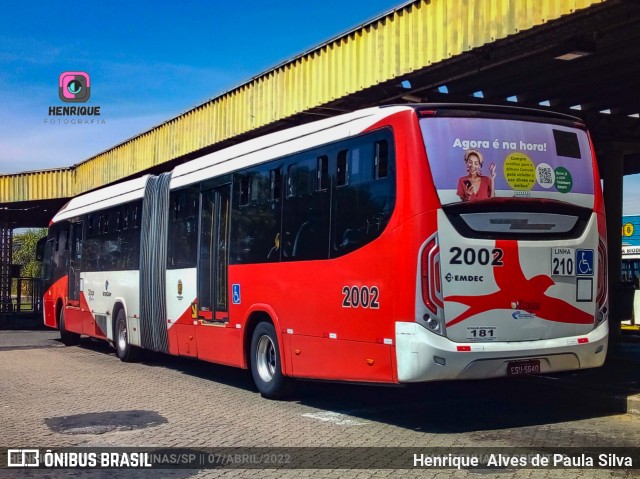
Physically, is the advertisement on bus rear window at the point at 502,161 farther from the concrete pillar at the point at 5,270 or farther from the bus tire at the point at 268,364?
the concrete pillar at the point at 5,270

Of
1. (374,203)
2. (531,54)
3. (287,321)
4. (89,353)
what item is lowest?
(89,353)

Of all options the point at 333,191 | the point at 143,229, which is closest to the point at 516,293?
the point at 333,191

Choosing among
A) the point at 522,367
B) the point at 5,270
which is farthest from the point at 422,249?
the point at 5,270

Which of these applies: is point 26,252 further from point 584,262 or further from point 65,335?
point 584,262

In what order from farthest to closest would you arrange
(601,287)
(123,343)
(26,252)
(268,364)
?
(26,252), (123,343), (268,364), (601,287)

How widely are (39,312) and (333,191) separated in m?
28.8

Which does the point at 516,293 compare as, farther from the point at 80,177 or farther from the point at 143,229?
the point at 80,177

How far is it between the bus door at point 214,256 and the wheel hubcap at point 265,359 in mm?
1078

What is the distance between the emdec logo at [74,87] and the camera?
23.2m

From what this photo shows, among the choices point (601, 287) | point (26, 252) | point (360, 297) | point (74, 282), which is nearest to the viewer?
point (360, 297)

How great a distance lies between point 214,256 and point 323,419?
157 inches

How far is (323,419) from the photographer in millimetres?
9086

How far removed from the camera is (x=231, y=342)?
11.5 meters

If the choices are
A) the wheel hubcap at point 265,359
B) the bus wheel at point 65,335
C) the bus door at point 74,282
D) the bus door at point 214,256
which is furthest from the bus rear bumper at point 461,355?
the bus wheel at point 65,335
